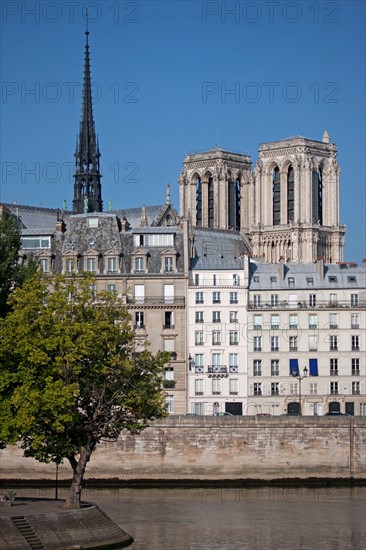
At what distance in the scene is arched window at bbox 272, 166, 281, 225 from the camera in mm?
174125

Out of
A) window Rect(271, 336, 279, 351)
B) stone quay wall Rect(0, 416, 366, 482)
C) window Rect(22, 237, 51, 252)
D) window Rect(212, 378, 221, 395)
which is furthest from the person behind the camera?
window Rect(22, 237, 51, 252)

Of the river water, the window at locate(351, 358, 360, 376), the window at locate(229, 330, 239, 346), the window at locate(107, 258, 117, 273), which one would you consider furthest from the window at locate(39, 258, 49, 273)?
the river water

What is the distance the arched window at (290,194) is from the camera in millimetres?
172750

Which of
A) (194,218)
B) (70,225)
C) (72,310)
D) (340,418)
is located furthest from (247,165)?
(72,310)

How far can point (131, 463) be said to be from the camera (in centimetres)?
8300

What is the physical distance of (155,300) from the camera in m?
98.3

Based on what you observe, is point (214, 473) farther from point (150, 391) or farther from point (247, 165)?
point (247, 165)

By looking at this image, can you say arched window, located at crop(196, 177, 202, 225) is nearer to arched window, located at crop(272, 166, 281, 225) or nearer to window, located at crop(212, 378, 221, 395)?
arched window, located at crop(272, 166, 281, 225)

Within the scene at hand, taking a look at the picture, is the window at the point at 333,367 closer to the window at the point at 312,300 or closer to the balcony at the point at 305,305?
the balcony at the point at 305,305

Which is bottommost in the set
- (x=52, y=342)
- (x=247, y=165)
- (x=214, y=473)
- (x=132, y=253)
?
(x=214, y=473)

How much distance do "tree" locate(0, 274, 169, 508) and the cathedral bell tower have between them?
82.3 metres

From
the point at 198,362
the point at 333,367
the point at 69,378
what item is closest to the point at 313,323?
the point at 333,367

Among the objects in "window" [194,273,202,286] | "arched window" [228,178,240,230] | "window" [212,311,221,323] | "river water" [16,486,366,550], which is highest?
"arched window" [228,178,240,230]

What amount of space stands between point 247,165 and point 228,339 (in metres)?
82.9
